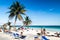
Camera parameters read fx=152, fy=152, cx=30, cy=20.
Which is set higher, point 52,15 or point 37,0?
point 37,0

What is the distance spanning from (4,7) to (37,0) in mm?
1515

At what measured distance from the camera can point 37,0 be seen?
670 cm

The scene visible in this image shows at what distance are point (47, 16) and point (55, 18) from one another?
49cm

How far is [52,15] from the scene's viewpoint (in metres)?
7.89

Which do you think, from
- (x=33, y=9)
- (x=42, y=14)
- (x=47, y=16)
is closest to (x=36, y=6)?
(x=33, y=9)

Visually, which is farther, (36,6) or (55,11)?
(55,11)

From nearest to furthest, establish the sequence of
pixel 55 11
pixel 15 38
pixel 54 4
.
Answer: pixel 15 38 → pixel 54 4 → pixel 55 11

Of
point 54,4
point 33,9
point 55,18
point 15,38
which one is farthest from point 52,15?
point 15,38

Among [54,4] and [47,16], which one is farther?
[47,16]

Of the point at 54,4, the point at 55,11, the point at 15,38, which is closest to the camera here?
the point at 15,38

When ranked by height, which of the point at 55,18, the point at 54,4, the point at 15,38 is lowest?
the point at 15,38

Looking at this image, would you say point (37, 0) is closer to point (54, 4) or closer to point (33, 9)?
point (33, 9)

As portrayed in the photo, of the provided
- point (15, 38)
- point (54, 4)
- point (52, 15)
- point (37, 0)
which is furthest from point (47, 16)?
point (15, 38)

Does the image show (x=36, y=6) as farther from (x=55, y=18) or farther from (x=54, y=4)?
(x=55, y=18)
